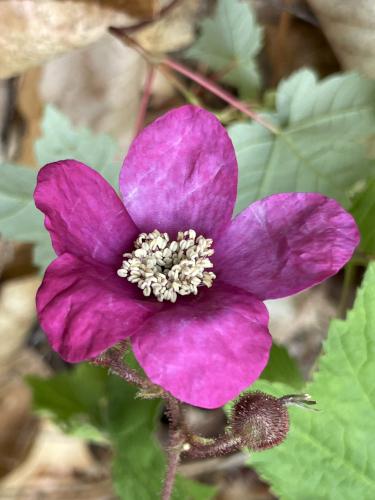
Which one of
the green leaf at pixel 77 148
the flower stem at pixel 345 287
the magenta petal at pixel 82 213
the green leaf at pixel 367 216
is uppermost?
the magenta petal at pixel 82 213

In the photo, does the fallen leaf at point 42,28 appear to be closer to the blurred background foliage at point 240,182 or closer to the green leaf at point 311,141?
the blurred background foliage at point 240,182

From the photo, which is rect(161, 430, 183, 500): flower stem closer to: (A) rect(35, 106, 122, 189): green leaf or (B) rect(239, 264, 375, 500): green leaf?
(B) rect(239, 264, 375, 500): green leaf

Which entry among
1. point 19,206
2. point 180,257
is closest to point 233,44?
point 19,206

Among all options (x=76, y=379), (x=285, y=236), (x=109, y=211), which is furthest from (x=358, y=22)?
(x=76, y=379)

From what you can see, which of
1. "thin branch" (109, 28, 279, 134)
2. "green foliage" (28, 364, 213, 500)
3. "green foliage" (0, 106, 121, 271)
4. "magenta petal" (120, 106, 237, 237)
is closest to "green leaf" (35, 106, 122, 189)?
"green foliage" (0, 106, 121, 271)

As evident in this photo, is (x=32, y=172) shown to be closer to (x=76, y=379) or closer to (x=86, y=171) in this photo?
(x=86, y=171)

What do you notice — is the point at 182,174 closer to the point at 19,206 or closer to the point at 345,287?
the point at 19,206

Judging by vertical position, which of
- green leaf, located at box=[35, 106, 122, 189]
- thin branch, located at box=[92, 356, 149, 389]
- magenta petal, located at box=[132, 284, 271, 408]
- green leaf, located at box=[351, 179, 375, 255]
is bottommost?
thin branch, located at box=[92, 356, 149, 389]

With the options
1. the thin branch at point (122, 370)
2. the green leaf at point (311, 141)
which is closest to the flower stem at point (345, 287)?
the green leaf at point (311, 141)
